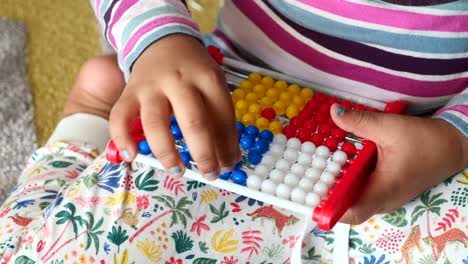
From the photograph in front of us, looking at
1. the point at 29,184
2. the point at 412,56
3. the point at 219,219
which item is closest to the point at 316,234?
the point at 219,219

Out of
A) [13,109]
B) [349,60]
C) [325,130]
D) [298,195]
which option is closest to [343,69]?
[349,60]

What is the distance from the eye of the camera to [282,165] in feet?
1.80

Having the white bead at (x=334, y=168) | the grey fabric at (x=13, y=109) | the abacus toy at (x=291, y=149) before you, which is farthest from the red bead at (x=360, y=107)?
the grey fabric at (x=13, y=109)

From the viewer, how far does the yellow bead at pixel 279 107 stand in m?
0.64

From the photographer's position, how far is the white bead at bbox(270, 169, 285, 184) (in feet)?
1.74

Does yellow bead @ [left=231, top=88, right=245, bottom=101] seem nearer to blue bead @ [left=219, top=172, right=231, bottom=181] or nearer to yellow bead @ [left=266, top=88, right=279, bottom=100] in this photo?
yellow bead @ [left=266, top=88, right=279, bottom=100]

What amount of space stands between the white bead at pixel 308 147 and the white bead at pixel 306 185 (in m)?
0.05

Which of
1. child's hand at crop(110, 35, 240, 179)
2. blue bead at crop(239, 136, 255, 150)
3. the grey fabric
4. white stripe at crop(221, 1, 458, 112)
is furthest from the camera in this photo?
the grey fabric

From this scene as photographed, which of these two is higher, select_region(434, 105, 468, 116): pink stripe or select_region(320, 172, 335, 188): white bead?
select_region(434, 105, 468, 116): pink stripe

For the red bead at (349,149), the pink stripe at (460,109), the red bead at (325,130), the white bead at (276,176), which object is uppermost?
the pink stripe at (460,109)

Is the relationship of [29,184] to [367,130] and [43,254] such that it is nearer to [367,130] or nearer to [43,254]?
[43,254]

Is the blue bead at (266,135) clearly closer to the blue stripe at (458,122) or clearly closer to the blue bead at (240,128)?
the blue bead at (240,128)

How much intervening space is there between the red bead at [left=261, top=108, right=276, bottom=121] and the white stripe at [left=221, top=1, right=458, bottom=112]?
0.29 feet

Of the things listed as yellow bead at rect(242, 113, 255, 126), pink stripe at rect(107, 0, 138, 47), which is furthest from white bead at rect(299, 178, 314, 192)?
pink stripe at rect(107, 0, 138, 47)
